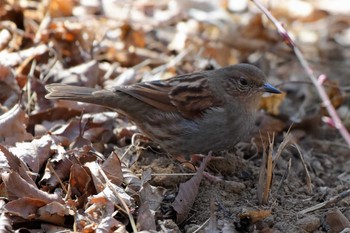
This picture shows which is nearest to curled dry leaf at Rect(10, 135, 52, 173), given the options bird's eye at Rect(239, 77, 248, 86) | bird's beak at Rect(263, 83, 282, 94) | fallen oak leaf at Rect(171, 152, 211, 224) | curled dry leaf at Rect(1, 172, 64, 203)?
curled dry leaf at Rect(1, 172, 64, 203)

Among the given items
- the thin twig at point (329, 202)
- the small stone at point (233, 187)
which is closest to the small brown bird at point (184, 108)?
the small stone at point (233, 187)

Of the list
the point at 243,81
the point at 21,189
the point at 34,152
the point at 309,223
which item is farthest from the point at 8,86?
the point at 309,223

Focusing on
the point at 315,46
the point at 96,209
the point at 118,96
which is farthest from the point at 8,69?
the point at 315,46

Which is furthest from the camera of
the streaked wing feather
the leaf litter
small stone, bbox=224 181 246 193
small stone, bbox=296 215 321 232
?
the streaked wing feather

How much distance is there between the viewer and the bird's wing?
17.1 ft

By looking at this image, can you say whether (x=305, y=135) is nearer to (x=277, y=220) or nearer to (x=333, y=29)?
(x=277, y=220)

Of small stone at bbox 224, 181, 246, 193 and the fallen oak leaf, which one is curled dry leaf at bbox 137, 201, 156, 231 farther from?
small stone at bbox 224, 181, 246, 193

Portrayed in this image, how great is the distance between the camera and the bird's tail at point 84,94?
5195 mm

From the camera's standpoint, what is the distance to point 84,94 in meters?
5.24

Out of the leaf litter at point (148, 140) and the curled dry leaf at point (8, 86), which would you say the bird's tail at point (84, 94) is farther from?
the curled dry leaf at point (8, 86)

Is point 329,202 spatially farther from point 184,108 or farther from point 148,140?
point 148,140

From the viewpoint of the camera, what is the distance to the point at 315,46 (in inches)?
328

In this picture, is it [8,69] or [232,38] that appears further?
[232,38]

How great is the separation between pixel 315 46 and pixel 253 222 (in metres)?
4.71
